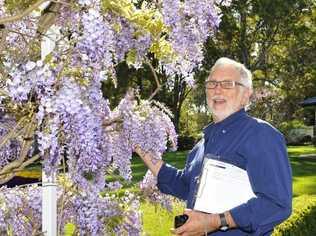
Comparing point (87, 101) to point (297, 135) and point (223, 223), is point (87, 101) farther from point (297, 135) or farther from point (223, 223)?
point (297, 135)

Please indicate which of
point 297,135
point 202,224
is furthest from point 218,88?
point 297,135

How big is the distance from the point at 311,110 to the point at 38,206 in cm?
4481

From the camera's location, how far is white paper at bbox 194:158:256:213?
3145 mm

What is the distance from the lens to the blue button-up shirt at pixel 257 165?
3025mm

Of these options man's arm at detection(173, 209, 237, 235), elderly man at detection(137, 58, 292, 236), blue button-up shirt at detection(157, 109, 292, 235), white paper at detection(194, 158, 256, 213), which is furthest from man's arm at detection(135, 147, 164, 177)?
man's arm at detection(173, 209, 237, 235)

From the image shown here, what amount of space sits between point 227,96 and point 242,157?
38cm

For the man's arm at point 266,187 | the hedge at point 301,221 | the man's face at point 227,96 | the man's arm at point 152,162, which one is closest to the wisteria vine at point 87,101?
the man's arm at point 152,162

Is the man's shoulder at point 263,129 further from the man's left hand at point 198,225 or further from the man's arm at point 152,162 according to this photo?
the man's arm at point 152,162

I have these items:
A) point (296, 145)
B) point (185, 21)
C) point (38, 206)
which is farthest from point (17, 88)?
point (296, 145)

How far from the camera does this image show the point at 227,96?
133 inches

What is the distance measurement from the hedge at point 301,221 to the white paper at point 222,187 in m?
3.59

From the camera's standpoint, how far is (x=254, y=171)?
10.1ft

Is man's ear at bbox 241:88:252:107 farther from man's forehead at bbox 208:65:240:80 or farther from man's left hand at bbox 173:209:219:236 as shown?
man's left hand at bbox 173:209:219:236

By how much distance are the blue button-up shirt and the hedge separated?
3.55 m
